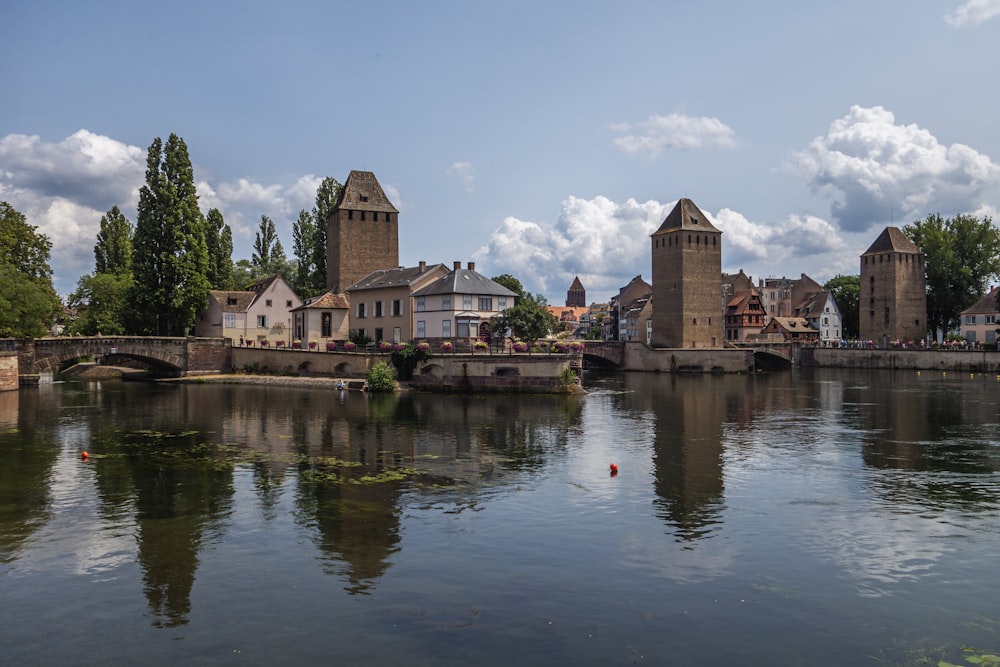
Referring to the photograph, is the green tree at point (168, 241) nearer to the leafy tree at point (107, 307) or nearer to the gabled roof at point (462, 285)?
the leafy tree at point (107, 307)

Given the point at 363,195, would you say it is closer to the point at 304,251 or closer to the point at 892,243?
the point at 304,251

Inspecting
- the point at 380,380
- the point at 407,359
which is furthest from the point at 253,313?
the point at 380,380

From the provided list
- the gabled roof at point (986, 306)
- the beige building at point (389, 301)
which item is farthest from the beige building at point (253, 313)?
the gabled roof at point (986, 306)

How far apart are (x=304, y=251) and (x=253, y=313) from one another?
1634cm

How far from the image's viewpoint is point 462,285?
6078 centimetres

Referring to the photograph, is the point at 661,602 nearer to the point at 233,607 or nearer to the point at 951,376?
the point at 233,607

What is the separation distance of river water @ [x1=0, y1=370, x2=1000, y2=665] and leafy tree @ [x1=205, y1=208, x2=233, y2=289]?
157ft

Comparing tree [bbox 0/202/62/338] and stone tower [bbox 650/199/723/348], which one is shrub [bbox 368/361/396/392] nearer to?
tree [bbox 0/202/62/338]

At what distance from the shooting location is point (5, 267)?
5528 centimetres

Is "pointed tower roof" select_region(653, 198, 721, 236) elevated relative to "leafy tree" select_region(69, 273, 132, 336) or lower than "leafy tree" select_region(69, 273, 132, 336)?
elevated

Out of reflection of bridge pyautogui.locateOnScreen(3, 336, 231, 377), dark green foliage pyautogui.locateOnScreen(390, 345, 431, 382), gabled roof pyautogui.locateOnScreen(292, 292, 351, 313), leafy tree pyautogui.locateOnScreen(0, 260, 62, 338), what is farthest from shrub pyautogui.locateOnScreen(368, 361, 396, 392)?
leafy tree pyautogui.locateOnScreen(0, 260, 62, 338)

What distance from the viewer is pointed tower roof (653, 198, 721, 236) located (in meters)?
89.4

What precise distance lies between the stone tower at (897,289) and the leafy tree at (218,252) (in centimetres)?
8222

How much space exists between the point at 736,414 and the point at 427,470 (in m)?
23.6
